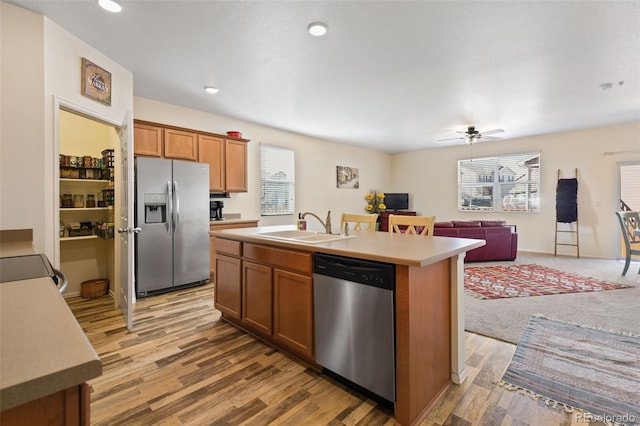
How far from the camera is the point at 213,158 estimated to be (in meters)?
4.66

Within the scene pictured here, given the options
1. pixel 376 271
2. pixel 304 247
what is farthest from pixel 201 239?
pixel 376 271

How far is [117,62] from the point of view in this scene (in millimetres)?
3145

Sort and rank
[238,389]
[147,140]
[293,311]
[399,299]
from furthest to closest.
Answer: [147,140], [293,311], [238,389], [399,299]

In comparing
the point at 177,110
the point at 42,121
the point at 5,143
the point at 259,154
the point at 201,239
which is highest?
the point at 177,110

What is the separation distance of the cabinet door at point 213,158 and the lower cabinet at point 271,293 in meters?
2.01

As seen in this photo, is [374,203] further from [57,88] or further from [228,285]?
[57,88]

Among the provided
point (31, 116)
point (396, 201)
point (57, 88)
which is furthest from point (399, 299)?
point (396, 201)

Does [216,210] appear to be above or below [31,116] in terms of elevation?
below

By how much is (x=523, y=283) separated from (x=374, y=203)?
457cm

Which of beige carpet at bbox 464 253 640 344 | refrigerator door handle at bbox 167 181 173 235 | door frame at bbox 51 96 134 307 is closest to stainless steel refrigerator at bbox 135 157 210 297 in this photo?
refrigerator door handle at bbox 167 181 173 235

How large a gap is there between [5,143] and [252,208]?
11.6ft

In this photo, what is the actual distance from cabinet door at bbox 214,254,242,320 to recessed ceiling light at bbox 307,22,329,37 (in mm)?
2083

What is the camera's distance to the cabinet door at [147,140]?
12.7 ft

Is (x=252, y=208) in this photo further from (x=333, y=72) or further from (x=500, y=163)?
(x=500, y=163)
